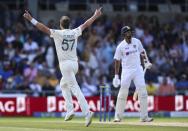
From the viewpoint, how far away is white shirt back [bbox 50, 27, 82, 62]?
16.7m

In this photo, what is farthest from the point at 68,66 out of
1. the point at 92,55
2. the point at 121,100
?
the point at 92,55

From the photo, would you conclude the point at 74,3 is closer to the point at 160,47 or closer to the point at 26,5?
the point at 26,5

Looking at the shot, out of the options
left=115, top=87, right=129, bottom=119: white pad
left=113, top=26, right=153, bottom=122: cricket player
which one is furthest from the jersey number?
left=115, top=87, right=129, bottom=119: white pad

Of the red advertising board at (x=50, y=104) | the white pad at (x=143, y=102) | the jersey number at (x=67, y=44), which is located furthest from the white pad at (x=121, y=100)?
the red advertising board at (x=50, y=104)

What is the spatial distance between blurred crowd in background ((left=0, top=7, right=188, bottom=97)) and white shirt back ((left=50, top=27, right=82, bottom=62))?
1000cm

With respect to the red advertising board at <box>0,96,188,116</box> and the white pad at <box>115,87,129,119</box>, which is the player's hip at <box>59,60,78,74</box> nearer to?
the white pad at <box>115,87,129,119</box>

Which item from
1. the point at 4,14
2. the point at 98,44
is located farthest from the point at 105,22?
the point at 4,14

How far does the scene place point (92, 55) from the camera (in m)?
29.2

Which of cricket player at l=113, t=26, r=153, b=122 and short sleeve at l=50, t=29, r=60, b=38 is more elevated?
short sleeve at l=50, t=29, r=60, b=38

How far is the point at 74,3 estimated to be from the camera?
3278 cm

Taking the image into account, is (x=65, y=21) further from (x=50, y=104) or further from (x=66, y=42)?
(x=50, y=104)

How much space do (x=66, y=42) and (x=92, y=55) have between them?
12.4 metres

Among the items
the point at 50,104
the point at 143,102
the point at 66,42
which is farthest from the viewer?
the point at 50,104

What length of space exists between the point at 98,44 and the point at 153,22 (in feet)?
11.0
